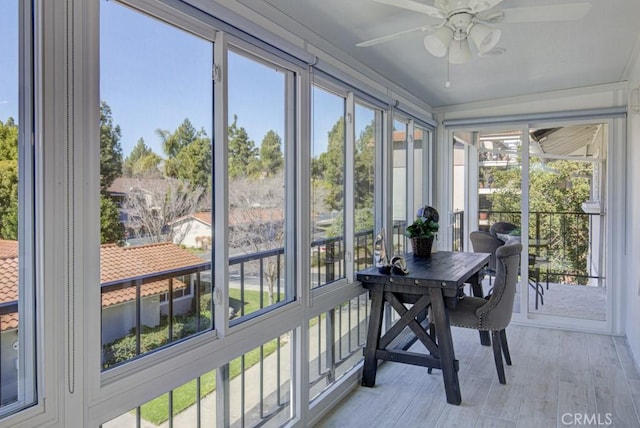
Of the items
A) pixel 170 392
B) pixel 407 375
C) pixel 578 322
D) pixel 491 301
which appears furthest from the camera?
pixel 578 322

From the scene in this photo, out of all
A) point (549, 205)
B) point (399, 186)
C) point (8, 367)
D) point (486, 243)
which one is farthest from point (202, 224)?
point (549, 205)

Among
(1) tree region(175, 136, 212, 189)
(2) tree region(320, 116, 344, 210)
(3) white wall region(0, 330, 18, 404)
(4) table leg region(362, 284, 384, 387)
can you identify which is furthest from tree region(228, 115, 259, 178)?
(4) table leg region(362, 284, 384, 387)

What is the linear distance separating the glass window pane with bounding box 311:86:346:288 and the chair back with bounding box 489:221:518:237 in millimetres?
2378

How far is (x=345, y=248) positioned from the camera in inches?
121

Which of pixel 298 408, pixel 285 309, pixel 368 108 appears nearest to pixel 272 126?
pixel 285 309

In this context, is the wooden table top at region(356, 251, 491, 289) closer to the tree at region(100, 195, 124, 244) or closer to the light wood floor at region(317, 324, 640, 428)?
the light wood floor at region(317, 324, 640, 428)

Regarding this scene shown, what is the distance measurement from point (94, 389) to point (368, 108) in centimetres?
267

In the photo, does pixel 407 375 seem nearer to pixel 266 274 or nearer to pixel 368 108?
pixel 266 274

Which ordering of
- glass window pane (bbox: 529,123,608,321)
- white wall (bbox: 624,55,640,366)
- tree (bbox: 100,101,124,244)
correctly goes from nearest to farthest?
tree (bbox: 100,101,124,244) → white wall (bbox: 624,55,640,366) → glass window pane (bbox: 529,123,608,321)

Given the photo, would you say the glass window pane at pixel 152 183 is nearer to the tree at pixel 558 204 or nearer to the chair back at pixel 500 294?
the chair back at pixel 500 294

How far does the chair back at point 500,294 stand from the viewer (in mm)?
2957

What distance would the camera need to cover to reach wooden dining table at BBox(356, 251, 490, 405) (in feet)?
9.12

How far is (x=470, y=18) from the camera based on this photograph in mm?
1896

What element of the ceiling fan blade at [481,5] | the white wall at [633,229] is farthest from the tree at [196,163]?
the white wall at [633,229]
